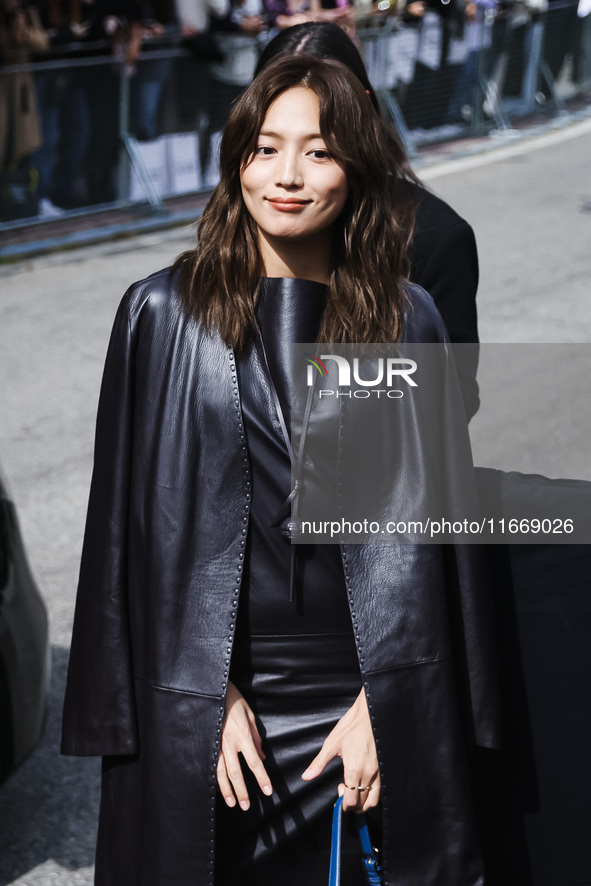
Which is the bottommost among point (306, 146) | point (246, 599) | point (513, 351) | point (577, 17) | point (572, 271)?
point (246, 599)

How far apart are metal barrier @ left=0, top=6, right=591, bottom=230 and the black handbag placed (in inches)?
308

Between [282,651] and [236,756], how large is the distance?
19 centimetres

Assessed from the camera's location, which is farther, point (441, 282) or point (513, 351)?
point (513, 351)

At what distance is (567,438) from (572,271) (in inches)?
137

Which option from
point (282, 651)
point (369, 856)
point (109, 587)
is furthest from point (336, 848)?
point (109, 587)

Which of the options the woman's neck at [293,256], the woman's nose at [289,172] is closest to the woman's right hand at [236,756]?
the woman's neck at [293,256]

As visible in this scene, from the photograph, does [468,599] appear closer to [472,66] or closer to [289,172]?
[289,172]

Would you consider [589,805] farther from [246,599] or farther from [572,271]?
[572,271]

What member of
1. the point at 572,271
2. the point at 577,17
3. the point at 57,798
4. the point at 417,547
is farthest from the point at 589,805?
the point at 577,17

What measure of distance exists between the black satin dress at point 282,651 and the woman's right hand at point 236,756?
0.18ft

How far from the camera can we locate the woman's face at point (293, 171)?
193 centimetres

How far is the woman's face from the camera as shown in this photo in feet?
6.33

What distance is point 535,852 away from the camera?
210 centimetres

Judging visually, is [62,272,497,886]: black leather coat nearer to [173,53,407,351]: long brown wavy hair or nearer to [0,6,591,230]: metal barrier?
[173,53,407,351]: long brown wavy hair
